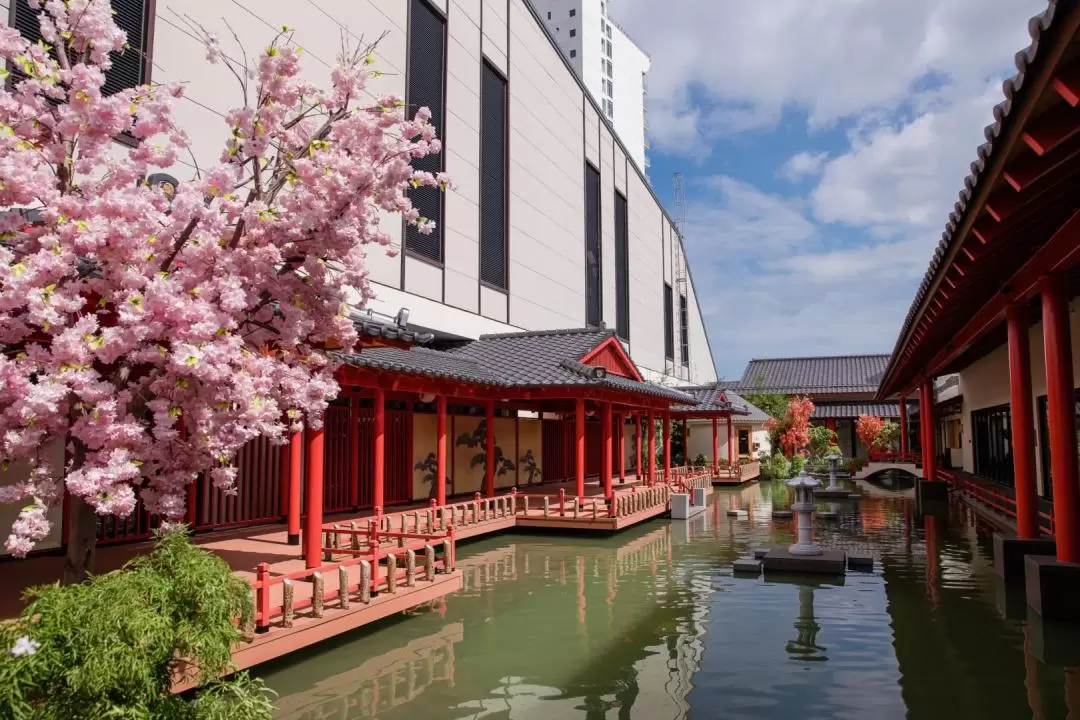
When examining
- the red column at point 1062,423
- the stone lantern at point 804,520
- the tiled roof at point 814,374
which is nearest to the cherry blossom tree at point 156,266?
the red column at point 1062,423

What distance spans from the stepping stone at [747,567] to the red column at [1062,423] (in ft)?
15.5

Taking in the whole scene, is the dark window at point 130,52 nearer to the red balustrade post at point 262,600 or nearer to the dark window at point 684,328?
the red balustrade post at point 262,600

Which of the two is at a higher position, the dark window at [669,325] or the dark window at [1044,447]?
the dark window at [669,325]

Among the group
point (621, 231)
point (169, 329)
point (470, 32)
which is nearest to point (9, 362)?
point (169, 329)

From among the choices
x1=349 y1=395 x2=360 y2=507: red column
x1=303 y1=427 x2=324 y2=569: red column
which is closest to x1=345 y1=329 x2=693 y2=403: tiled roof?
x1=349 y1=395 x2=360 y2=507: red column

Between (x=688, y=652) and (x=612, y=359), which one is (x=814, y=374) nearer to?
(x=612, y=359)

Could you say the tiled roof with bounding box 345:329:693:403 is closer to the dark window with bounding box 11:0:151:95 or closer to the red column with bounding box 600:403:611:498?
the red column with bounding box 600:403:611:498

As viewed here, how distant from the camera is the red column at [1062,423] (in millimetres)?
9820

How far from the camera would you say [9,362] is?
4801 mm

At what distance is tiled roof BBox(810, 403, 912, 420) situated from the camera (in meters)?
50.6

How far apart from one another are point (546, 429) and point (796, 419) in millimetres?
18704

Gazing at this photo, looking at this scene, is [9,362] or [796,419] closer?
[9,362]

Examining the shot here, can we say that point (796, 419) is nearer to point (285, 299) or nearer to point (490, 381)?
point (490, 381)

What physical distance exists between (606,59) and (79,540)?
268 feet
